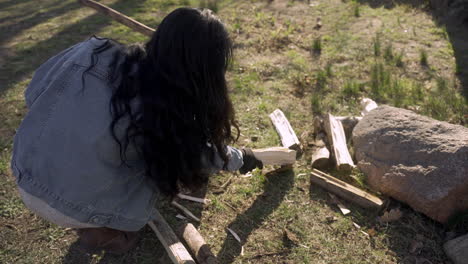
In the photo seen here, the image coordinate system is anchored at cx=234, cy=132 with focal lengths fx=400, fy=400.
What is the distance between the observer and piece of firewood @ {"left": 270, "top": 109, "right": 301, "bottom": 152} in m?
3.89

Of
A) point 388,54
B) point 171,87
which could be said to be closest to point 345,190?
point 171,87

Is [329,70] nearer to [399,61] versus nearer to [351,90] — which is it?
[351,90]

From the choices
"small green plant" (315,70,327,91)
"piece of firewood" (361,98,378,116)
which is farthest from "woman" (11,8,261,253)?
"small green plant" (315,70,327,91)

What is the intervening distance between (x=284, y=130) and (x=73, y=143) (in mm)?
2403

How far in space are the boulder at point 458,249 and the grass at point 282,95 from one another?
2.9 inches

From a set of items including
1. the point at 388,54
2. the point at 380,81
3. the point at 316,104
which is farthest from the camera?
the point at 388,54

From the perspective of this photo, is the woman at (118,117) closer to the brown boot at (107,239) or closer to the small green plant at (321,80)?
the brown boot at (107,239)

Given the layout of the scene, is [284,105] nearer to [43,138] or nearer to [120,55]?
[120,55]

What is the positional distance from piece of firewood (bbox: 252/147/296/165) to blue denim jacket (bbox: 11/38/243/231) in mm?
1347

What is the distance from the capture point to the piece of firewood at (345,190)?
131 inches

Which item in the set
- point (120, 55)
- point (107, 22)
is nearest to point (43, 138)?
point (120, 55)

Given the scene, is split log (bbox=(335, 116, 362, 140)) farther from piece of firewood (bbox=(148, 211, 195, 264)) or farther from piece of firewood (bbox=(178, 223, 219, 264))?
piece of firewood (bbox=(148, 211, 195, 264))

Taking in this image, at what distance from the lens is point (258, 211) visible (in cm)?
336

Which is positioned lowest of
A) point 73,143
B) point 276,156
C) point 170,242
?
point 170,242
